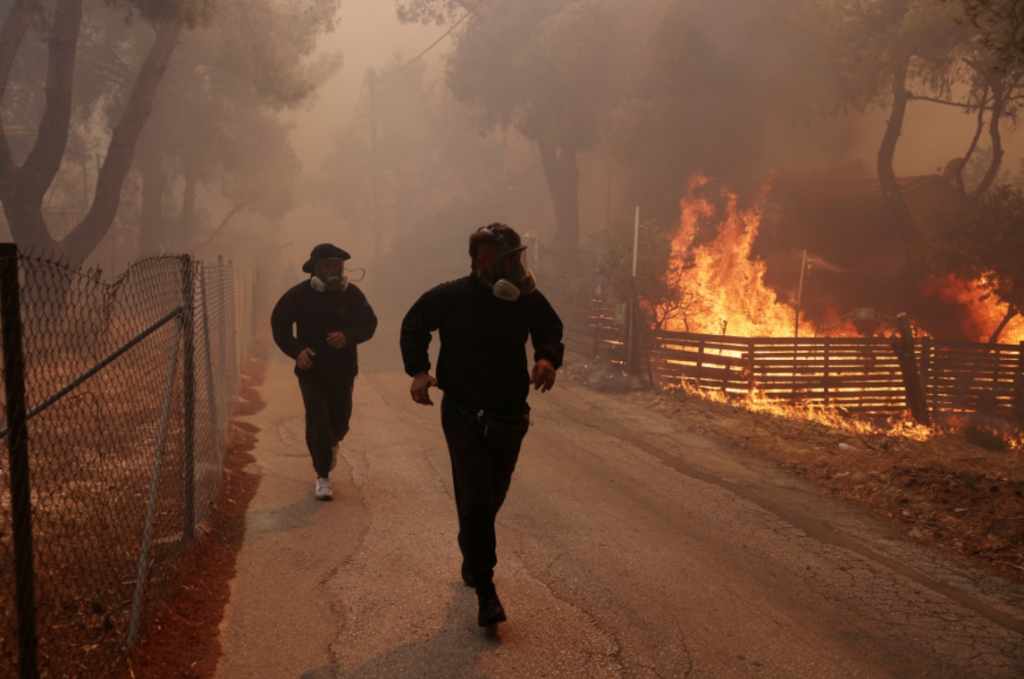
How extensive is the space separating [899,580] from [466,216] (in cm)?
4288

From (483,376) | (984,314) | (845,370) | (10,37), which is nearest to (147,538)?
(483,376)

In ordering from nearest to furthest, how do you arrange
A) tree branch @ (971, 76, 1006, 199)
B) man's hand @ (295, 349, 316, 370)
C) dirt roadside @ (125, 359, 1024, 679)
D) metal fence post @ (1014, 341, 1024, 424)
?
dirt roadside @ (125, 359, 1024, 679) → man's hand @ (295, 349, 316, 370) → metal fence post @ (1014, 341, 1024, 424) → tree branch @ (971, 76, 1006, 199)

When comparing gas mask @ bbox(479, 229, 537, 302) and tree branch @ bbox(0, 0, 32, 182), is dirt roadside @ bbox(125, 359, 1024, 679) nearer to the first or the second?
gas mask @ bbox(479, 229, 537, 302)

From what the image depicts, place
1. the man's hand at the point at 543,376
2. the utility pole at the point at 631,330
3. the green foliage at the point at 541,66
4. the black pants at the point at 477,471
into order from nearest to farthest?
the black pants at the point at 477,471
the man's hand at the point at 543,376
the utility pole at the point at 631,330
the green foliage at the point at 541,66

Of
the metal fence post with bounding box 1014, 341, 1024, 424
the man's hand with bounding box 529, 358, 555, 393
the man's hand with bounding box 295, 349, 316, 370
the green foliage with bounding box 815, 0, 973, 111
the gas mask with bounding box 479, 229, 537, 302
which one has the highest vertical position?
the green foliage with bounding box 815, 0, 973, 111

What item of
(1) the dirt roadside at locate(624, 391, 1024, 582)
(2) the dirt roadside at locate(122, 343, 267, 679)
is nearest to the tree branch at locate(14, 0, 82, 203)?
(2) the dirt roadside at locate(122, 343, 267, 679)

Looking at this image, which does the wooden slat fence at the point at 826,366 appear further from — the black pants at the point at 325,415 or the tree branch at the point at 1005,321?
the black pants at the point at 325,415

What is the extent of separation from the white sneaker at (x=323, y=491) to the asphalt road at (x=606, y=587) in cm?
13

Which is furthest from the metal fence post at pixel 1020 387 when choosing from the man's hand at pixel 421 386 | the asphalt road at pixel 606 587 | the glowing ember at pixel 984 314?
the man's hand at pixel 421 386

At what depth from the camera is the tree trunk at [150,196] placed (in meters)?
30.7

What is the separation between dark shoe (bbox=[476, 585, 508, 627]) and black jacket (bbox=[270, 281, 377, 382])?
282 cm

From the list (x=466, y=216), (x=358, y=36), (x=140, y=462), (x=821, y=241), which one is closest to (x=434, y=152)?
(x=466, y=216)

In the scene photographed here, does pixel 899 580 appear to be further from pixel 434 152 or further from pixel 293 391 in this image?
pixel 434 152

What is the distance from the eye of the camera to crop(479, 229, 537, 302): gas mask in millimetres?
4207
